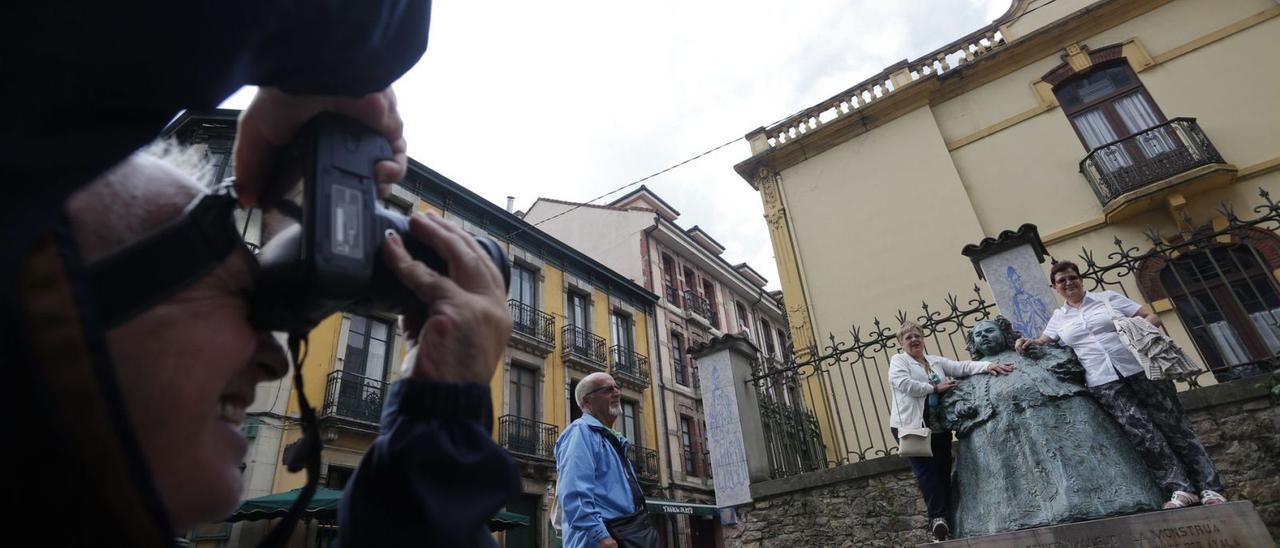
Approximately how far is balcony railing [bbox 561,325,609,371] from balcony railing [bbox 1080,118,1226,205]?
12.5 metres

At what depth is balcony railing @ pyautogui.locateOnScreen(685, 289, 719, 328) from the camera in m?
22.7

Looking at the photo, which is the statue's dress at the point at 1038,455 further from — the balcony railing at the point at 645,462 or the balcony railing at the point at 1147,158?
the balcony railing at the point at 645,462

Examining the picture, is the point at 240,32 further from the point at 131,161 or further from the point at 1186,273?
the point at 1186,273

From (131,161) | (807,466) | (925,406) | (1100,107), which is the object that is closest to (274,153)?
(131,161)

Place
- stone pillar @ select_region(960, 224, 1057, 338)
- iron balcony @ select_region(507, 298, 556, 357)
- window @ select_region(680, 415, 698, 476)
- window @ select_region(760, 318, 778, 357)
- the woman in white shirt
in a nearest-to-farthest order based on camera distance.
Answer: the woman in white shirt, stone pillar @ select_region(960, 224, 1057, 338), iron balcony @ select_region(507, 298, 556, 357), window @ select_region(680, 415, 698, 476), window @ select_region(760, 318, 778, 357)

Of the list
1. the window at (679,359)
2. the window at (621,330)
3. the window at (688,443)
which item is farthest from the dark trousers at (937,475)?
the window at (679,359)

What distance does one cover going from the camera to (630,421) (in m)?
17.8

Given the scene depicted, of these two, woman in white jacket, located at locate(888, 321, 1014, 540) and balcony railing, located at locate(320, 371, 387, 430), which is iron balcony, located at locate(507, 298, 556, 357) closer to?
balcony railing, located at locate(320, 371, 387, 430)

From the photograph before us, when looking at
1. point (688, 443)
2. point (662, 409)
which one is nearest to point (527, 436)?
point (662, 409)

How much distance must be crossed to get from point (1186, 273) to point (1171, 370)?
7.90 metres

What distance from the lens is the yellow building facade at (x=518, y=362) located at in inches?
429

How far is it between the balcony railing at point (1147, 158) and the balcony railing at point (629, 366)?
1255 centimetres

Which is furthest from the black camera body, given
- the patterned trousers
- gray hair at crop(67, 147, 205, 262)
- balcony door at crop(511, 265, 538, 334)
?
balcony door at crop(511, 265, 538, 334)

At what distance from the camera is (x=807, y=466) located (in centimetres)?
693
